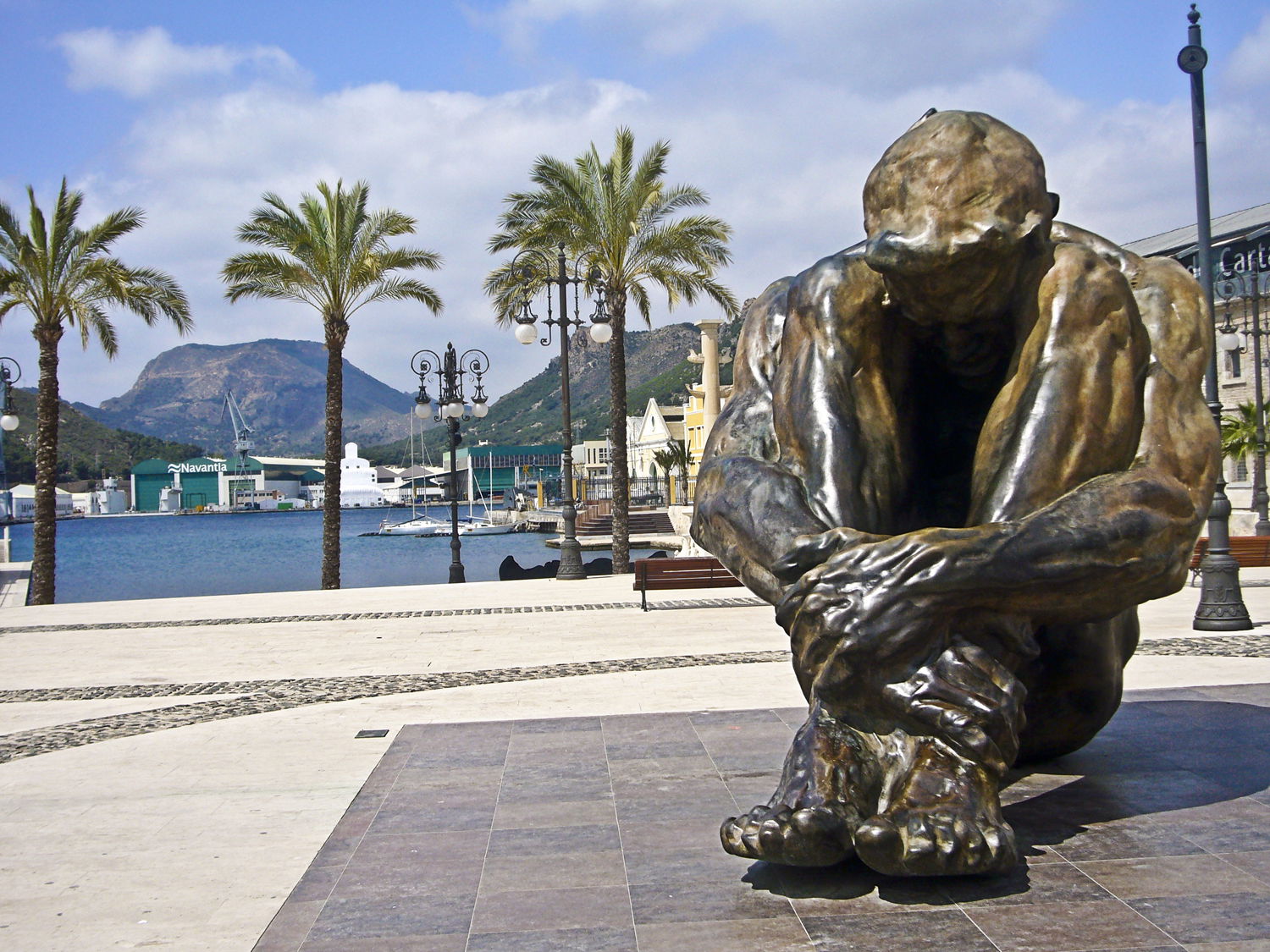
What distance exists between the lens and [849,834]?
315 centimetres

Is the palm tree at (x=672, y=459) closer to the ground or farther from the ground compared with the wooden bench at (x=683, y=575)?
farther from the ground

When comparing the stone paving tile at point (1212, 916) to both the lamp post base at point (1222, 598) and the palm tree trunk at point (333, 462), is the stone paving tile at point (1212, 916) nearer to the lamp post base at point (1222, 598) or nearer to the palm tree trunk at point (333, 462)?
the lamp post base at point (1222, 598)

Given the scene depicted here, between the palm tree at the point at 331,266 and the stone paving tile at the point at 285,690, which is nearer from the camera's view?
the stone paving tile at the point at 285,690

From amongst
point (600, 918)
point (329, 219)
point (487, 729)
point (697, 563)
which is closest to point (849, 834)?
point (600, 918)

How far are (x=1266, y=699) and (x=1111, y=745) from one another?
1904 mm

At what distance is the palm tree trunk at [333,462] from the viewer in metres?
21.7

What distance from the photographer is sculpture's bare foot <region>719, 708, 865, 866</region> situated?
3.12m

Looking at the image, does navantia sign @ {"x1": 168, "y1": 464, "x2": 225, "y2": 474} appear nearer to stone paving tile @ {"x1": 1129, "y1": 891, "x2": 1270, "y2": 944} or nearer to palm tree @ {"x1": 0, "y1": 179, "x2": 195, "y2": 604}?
palm tree @ {"x1": 0, "y1": 179, "x2": 195, "y2": 604}

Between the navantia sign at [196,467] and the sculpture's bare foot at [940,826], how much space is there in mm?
171544

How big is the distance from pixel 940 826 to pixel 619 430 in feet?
64.5

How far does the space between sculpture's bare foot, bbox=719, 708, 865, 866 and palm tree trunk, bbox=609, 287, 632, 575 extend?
748 inches

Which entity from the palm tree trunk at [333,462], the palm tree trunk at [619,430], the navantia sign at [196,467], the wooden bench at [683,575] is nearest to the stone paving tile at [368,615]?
the wooden bench at [683,575]

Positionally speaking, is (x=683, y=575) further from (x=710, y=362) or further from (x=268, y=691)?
(x=710, y=362)

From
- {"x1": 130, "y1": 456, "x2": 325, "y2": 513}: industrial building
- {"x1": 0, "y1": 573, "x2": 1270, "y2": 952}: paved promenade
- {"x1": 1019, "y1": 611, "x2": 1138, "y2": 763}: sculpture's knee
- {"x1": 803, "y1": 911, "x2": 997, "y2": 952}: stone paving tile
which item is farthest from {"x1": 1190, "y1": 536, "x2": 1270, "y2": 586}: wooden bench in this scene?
{"x1": 130, "y1": 456, "x2": 325, "y2": 513}: industrial building
